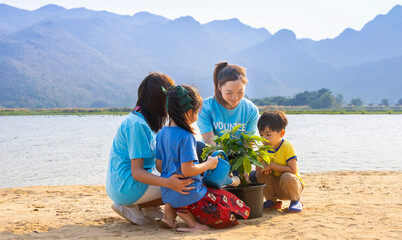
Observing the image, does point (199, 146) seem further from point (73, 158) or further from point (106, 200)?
point (73, 158)

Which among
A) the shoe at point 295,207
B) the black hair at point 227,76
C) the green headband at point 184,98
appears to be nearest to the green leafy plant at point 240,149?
the green headband at point 184,98

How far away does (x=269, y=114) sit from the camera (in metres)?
4.31

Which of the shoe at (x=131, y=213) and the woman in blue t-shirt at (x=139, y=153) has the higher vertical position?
the woman in blue t-shirt at (x=139, y=153)

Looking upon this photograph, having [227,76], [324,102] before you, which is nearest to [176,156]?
[227,76]

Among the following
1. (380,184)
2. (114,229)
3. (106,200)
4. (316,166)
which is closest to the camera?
(114,229)

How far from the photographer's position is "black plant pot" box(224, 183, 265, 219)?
12.7ft

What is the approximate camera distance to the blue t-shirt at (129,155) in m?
3.54

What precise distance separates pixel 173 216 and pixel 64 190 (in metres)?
3.82

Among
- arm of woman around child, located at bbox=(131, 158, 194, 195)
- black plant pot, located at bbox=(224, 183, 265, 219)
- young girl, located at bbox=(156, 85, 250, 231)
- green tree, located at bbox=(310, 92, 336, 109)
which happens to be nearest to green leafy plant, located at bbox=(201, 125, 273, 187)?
black plant pot, located at bbox=(224, 183, 265, 219)

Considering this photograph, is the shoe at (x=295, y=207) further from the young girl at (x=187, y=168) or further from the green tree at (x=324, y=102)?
the green tree at (x=324, y=102)

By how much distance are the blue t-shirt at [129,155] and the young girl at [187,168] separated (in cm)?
15

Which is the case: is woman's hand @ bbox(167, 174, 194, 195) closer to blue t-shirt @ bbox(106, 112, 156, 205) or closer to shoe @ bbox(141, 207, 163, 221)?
blue t-shirt @ bbox(106, 112, 156, 205)

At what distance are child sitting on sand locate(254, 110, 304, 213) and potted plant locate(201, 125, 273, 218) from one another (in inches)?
15.1

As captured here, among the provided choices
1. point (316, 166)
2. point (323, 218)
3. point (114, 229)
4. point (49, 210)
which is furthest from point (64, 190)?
point (316, 166)
